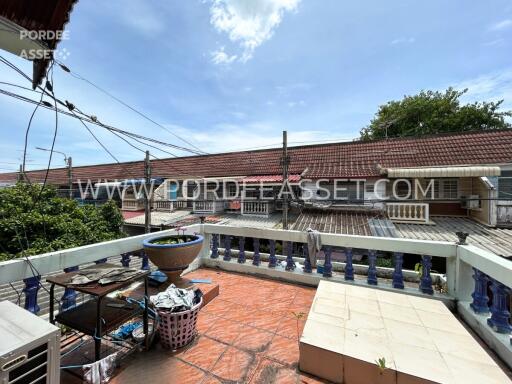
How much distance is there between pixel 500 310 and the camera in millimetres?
→ 1885

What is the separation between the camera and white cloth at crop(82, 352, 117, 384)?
5.08 feet

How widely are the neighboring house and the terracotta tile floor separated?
5.19 metres

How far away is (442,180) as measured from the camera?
10.4 m

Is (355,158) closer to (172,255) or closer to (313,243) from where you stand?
(313,243)

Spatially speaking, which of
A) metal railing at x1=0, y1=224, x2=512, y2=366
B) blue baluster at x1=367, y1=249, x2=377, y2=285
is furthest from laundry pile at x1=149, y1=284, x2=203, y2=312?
blue baluster at x1=367, y1=249, x2=377, y2=285

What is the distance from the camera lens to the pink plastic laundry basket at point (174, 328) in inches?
75.7

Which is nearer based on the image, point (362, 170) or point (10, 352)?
point (10, 352)

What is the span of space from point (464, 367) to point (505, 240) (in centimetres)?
918

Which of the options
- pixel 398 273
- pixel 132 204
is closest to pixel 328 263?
pixel 398 273

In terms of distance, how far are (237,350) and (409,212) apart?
10583 mm

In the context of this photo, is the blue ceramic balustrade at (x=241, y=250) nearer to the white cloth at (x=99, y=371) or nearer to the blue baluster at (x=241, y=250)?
the blue baluster at (x=241, y=250)

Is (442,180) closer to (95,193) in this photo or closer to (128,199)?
(128,199)

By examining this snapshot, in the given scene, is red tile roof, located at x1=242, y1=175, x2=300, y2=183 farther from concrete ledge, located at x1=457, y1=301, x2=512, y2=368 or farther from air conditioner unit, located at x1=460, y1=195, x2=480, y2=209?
concrete ledge, located at x1=457, y1=301, x2=512, y2=368

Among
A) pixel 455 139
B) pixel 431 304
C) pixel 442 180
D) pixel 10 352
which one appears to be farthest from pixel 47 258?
pixel 455 139
